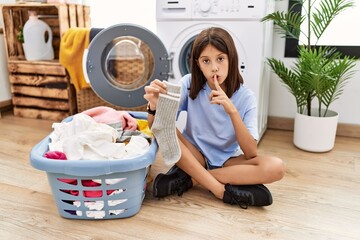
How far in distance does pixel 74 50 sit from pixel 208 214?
139 cm

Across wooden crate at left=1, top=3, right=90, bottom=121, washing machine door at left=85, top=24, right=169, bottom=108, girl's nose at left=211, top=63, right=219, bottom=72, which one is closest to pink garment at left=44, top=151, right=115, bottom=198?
girl's nose at left=211, top=63, right=219, bottom=72

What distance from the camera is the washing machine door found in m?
1.75

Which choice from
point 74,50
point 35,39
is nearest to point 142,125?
point 74,50

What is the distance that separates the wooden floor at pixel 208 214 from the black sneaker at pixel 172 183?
0.03 metres

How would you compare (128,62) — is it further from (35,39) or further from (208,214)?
(208,214)

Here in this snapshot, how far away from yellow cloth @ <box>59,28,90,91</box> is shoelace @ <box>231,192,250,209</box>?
135 cm

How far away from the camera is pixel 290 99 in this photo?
2197 mm

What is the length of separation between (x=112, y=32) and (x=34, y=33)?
95 centimetres

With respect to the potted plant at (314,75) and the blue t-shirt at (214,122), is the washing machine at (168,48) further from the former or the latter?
the blue t-shirt at (214,122)

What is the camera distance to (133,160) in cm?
108

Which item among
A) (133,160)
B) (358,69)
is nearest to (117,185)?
(133,160)

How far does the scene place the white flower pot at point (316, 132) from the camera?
1.78m

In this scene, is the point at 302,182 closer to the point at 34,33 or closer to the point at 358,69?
the point at 358,69

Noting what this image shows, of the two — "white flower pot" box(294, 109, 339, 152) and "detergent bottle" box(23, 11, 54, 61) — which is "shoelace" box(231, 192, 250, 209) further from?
"detergent bottle" box(23, 11, 54, 61)
